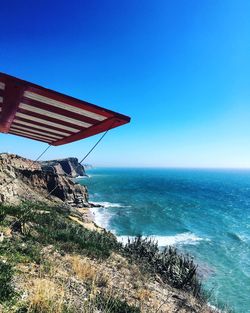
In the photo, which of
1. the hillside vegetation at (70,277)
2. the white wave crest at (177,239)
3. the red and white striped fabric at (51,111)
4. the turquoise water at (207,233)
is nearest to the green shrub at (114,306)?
the hillside vegetation at (70,277)

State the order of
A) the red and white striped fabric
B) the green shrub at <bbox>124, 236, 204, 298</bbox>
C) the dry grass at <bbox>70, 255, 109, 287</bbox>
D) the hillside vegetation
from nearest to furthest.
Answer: the red and white striped fabric
the hillside vegetation
the dry grass at <bbox>70, 255, 109, 287</bbox>
the green shrub at <bbox>124, 236, 204, 298</bbox>

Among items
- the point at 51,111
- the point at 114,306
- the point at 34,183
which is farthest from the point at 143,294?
the point at 34,183

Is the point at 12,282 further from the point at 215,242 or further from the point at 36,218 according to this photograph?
the point at 215,242

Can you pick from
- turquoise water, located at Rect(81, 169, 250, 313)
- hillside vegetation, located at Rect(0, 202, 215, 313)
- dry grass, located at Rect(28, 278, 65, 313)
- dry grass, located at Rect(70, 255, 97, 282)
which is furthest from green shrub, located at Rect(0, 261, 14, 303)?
turquoise water, located at Rect(81, 169, 250, 313)

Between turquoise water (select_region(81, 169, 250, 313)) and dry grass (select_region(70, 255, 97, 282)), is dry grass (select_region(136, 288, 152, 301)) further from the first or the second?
turquoise water (select_region(81, 169, 250, 313))

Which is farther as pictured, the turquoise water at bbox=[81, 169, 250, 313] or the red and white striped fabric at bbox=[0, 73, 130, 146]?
the turquoise water at bbox=[81, 169, 250, 313]

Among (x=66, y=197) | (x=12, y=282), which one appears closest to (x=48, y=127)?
(x=12, y=282)
